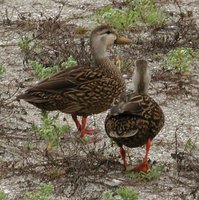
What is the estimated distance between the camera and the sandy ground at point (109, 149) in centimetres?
676

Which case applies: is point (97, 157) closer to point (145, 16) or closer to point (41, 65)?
point (41, 65)

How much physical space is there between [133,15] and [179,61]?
1.54m

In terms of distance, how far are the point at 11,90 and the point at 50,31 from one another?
67.8 inches

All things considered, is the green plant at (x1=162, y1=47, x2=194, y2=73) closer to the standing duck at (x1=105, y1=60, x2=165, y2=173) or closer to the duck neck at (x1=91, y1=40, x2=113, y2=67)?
the duck neck at (x1=91, y1=40, x2=113, y2=67)

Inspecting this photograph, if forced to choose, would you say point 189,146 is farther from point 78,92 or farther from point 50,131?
point 50,131

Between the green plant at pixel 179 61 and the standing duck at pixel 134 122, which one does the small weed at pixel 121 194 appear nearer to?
the standing duck at pixel 134 122

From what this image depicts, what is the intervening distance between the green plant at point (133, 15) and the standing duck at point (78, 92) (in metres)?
2.69

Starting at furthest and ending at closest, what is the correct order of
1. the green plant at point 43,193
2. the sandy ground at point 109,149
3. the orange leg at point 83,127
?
1. the orange leg at point 83,127
2. the sandy ground at point 109,149
3. the green plant at point 43,193

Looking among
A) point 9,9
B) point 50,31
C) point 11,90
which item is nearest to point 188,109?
point 11,90

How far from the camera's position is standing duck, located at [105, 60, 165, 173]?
680 cm

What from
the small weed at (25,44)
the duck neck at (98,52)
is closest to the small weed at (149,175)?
the duck neck at (98,52)

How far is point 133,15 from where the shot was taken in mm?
10781

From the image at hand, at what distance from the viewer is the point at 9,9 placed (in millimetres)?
11680

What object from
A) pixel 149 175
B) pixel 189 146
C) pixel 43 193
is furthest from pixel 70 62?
pixel 43 193
